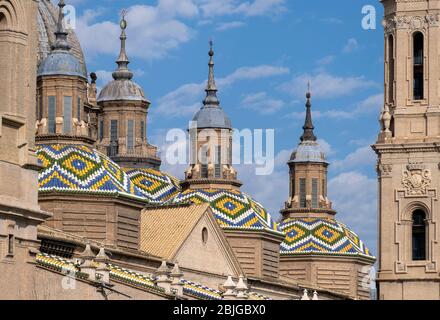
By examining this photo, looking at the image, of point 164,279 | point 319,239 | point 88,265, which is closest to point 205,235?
point 164,279

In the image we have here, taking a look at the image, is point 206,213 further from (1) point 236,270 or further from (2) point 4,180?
(2) point 4,180

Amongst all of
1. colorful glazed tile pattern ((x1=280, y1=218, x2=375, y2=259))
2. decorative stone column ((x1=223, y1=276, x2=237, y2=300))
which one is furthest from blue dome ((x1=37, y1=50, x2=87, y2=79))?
colorful glazed tile pattern ((x1=280, y1=218, x2=375, y2=259))

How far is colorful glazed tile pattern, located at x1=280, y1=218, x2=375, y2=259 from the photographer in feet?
298

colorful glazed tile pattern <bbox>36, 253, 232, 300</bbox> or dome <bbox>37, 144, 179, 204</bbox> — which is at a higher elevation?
dome <bbox>37, 144, 179, 204</bbox>

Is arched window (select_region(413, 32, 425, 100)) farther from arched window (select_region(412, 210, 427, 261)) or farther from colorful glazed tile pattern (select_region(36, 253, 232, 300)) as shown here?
colorful glazed tile pattern (select_region(36, 253, 232, 300))

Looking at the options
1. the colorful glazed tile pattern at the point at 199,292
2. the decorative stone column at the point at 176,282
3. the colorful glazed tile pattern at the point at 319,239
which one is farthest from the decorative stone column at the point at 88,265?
the colorful glazed tile pattern at the point at 319,239

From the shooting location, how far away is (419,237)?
212 feet

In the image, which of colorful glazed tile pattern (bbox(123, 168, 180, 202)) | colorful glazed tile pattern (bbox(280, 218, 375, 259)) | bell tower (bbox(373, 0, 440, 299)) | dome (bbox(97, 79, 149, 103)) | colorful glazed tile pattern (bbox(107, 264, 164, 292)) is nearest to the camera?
colorful glazed tile pattern (bbox(107, 264, 164, 292))

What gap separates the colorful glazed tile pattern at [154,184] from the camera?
255ft

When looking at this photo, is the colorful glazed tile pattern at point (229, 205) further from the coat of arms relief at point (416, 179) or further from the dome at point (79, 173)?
the coat of arms relief at point (416, 179)

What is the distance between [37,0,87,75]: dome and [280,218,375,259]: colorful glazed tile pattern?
593 inches
